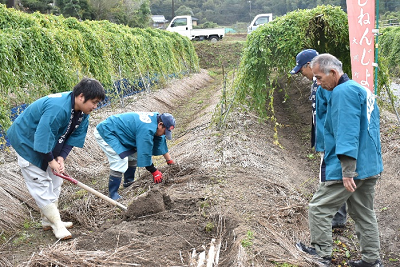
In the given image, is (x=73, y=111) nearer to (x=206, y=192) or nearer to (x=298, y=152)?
(x=206, y=192)

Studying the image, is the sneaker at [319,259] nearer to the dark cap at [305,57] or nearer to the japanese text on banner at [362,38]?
the dark cap at [305,57]

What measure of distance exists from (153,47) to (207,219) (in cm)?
1145

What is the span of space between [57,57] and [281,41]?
157 inches

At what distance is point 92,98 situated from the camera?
3.60m

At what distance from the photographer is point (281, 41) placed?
667 centimetres

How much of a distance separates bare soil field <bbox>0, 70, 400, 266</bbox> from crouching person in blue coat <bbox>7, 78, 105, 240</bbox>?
49 centimetres

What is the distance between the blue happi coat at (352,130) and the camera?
112 inches

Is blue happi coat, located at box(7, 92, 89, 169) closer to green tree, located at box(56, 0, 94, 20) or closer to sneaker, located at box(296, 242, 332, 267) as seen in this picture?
sneaker, located at box(296, 242, 332, 267)

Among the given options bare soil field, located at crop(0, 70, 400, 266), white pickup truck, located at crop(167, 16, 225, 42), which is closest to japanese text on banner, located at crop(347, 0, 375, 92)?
bare soil field, located at crop(0, 70, 400, 266)

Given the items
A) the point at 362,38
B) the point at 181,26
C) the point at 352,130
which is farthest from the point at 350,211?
the point at 181,26

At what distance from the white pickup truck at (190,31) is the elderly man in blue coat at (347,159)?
31.6m

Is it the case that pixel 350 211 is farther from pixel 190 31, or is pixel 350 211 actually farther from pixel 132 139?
pixel 190 31

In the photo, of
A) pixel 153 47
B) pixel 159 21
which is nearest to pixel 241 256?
pixel 153 47

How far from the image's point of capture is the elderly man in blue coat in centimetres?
286
